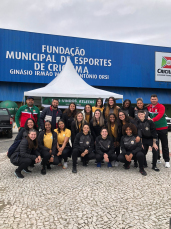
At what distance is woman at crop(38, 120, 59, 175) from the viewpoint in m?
4.89

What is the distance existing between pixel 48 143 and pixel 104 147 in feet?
4.58

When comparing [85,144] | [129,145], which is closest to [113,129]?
[129,145]

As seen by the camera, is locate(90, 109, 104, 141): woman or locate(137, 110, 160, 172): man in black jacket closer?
locate(137, 110, 160, 172): man in black jacket

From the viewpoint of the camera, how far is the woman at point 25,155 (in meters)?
4.47

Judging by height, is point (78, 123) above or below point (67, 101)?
below

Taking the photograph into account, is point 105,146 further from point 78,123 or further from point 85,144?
point 78,123

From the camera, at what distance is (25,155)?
14.7 ft

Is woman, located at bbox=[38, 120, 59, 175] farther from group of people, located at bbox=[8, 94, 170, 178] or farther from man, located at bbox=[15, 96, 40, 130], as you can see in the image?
man, located at bbox=[15, 96, 40, 130]

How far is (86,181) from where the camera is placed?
422 centimetres

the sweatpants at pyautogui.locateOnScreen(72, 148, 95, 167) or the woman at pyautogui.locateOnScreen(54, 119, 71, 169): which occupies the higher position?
the woman at pyautogui.locateOnScreen(54, 119, 71, 169)

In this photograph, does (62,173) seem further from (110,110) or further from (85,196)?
(110,110)

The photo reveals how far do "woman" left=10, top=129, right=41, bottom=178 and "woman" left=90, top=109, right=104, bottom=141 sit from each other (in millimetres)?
1724

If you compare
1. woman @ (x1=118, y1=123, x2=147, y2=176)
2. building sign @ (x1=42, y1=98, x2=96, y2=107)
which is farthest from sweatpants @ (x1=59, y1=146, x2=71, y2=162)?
building sign @ (x1=42, y1=98, x2=96, y2=107)

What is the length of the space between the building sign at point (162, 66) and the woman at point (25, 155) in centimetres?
2483
